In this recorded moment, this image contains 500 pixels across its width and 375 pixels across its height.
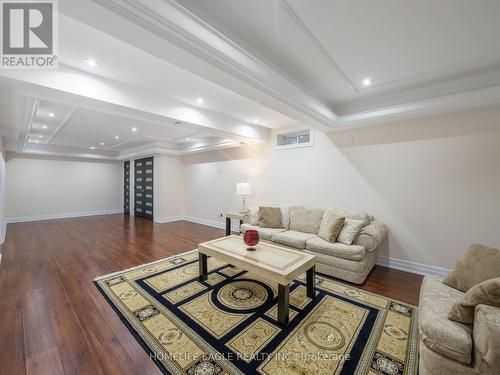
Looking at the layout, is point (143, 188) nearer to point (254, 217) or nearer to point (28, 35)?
point (254, 217)

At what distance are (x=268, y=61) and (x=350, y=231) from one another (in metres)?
2.47

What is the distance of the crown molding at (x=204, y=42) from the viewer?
126cm

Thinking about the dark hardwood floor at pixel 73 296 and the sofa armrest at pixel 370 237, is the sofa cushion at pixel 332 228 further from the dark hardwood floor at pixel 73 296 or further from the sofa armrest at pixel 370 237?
the dark hardwood floor at pixel 73 296

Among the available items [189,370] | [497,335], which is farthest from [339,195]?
[189,370]

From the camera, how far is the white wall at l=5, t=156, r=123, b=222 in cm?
661

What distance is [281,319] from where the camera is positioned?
196 cm

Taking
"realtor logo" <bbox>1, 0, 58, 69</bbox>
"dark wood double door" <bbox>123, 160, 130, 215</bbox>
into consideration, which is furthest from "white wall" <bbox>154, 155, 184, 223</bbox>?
"realtor logo" <bbox>1, 0, 58, 69</bbox>

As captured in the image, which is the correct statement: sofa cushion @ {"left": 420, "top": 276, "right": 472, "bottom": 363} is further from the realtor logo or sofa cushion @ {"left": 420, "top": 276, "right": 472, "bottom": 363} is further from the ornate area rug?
the realtor logo

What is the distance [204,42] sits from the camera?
1.58 meters

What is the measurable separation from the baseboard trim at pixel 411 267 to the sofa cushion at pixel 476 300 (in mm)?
2096

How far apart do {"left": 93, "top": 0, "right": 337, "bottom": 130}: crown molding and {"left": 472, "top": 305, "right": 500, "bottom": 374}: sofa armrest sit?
7.81ft

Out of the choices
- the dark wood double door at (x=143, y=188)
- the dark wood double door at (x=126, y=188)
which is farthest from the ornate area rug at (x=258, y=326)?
the dark wood double door at (x=126, y=188)

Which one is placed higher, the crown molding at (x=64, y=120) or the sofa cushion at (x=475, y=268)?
the crown molding at (x=64, y=120)

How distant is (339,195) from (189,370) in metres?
3.36
